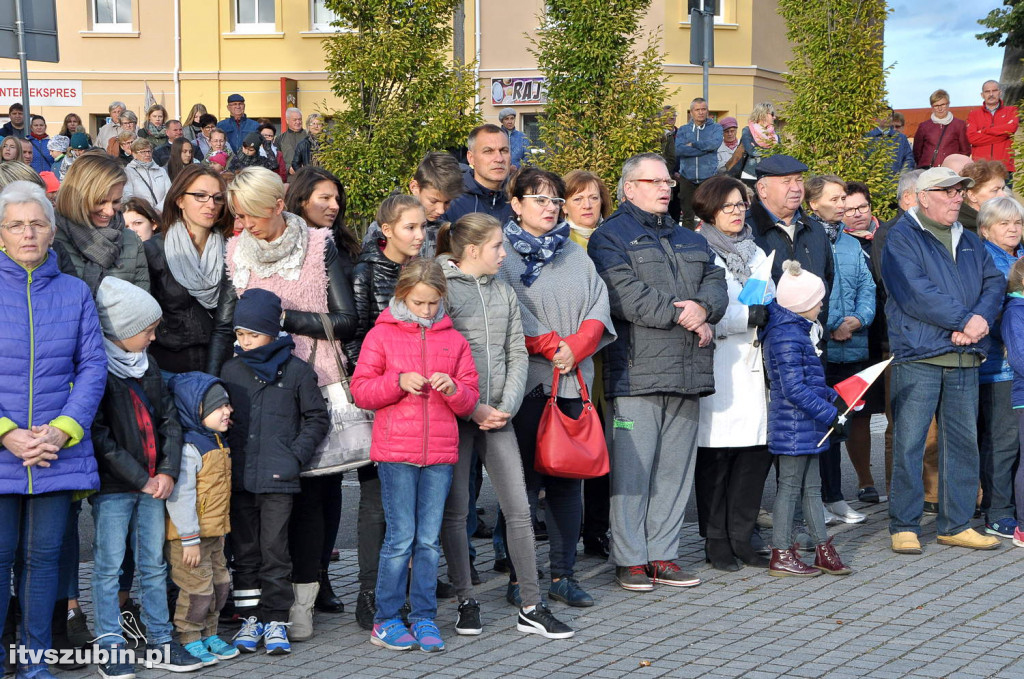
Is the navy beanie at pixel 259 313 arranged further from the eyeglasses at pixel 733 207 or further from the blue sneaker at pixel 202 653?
the eyeglasses at pixel 733 207

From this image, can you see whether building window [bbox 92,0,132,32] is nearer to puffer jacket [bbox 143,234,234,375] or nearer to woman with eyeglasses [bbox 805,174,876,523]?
woman with eyeglasses [bbox 805,174,876,523]

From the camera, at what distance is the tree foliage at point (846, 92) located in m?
16.1

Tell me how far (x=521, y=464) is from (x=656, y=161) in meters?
1.88

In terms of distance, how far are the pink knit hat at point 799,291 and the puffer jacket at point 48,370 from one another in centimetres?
365

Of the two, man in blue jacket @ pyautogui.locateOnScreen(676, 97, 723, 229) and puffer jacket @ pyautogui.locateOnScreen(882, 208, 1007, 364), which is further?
man in blue jacket @ pyautogui.locateOnScreen(676, 97, 723, 229)

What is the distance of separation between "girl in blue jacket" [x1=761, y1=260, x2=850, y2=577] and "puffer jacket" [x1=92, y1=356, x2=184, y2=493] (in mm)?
3263

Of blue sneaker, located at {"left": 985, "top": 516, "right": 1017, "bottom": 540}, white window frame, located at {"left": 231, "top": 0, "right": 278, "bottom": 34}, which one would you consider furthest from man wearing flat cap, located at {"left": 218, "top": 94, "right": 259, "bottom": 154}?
blue sneaker, located at {"left": 985, "top": 516, "right": 1017, "bottom": 540}

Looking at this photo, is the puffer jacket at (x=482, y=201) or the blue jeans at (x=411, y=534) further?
the puffer jacket at (x=482, y=201)

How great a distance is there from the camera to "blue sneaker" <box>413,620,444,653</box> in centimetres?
606

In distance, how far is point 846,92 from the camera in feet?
53.3

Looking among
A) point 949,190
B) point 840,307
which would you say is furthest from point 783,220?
point 949,190

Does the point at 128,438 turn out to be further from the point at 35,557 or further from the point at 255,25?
the point at 255,25

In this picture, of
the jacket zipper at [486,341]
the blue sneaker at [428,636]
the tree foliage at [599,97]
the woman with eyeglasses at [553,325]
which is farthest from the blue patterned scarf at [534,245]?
the tree foliage at [599,97]

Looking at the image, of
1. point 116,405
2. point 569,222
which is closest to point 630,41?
point 569,222
